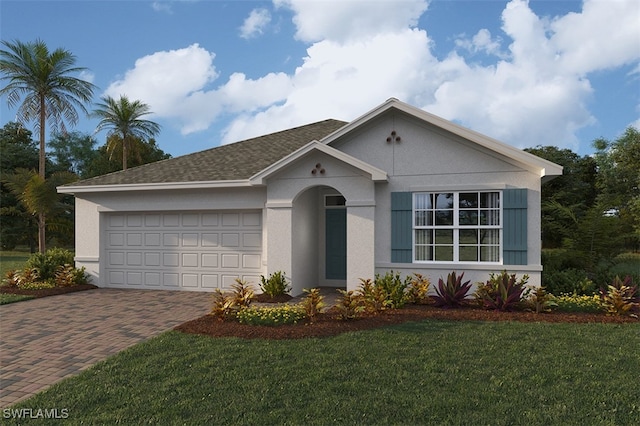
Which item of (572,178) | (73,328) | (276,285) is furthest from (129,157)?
(572,178)

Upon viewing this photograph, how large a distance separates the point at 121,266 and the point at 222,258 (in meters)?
3.46

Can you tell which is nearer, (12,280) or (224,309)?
(224,309)

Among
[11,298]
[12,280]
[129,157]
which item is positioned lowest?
[11,298]

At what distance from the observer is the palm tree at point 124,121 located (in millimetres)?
27906

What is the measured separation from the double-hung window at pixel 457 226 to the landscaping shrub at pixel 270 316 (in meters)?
3.79

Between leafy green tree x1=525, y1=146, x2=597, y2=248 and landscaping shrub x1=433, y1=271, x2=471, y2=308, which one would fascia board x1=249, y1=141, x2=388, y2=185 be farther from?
leafy green tree x1=525, y1=146, x2=597, y2=248

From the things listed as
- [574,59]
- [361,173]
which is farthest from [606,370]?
[574,59]

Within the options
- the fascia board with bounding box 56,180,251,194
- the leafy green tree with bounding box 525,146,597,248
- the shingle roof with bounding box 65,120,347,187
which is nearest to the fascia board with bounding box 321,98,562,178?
the fascia board with bounding box 56,180,251,194

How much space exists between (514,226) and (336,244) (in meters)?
4.85

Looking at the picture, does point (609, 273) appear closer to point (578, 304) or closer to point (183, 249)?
point (578, 304)

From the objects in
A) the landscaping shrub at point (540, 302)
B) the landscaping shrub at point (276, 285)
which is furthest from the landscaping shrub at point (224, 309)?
the landscaping shrub at point (540, 302)

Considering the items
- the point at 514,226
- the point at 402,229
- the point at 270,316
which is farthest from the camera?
the point at 402,229

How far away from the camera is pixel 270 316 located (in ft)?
22.9

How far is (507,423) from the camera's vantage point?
146 inches
